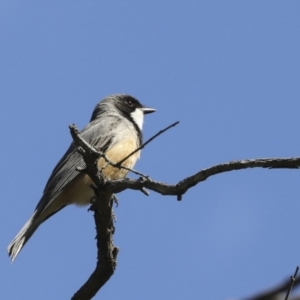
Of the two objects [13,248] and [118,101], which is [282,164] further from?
[118,101]

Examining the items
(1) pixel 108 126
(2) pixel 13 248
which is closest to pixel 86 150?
(2) pixel 13 248

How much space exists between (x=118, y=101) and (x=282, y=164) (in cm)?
700

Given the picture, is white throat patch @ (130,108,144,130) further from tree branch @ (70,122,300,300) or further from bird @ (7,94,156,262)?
tree branch @ (70,122,300,300)

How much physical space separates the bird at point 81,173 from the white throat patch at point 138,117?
1.17 ft

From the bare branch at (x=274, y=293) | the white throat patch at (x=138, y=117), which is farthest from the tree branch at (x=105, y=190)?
the white throat patch at (x=138, y=117)

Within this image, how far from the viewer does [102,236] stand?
5410mm

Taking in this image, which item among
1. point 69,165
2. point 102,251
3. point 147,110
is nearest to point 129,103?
point 147,110

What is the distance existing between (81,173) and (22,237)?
115 cm

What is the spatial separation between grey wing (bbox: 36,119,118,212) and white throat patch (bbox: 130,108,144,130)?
812 mm

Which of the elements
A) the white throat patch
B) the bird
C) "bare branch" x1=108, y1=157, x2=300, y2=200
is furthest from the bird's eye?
"bare branch" x1=108, y1=157, x2=300, y2=200

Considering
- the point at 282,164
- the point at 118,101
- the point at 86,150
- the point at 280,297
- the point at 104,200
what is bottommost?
the point at 280,297

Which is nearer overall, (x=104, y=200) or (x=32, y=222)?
(x=104, y=200)

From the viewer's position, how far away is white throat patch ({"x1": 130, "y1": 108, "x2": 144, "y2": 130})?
931 cm

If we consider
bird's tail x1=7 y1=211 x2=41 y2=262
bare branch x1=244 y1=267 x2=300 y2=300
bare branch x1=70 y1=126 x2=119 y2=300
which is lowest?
bare branch x1=244 y1=267 x2=300 y2=300
